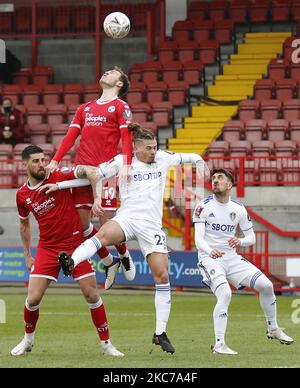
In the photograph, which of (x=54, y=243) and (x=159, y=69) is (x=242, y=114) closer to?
(x=159, y=69)

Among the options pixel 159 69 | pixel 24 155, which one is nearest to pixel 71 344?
pixel 24 155

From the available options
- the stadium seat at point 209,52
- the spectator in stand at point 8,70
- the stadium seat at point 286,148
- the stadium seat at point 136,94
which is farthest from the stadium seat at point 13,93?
the stadium seat at point 286,148

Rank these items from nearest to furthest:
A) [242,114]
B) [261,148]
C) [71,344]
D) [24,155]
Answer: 1. [24,155]
2. [71,344]
3. [261,148]
4. [242,114]

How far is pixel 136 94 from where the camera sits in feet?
97.1

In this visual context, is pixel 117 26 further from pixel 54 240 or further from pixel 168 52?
pixel 168 52

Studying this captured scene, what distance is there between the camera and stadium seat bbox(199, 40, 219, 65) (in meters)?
30.6

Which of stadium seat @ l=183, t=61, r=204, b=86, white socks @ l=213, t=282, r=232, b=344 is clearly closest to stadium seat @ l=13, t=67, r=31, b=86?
stadium seat @ l=183, t=61, r=204, b=86

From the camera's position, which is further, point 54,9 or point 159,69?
point 54,9

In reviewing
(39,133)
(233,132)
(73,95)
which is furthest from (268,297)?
(73,95)

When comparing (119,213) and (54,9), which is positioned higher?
(54,9)

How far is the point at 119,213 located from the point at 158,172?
2.01 feet

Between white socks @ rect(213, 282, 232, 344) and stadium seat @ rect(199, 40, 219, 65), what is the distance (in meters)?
18.1

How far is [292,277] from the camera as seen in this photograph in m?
23.1

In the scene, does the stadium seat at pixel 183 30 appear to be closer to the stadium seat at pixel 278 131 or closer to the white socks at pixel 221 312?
the stadium seat at pixel 278 131
